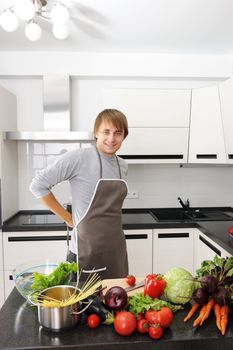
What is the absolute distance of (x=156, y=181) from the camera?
8.90 ft

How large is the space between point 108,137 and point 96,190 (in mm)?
266

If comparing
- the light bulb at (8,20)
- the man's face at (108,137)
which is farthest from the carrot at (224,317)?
the light bulb at (8,20)

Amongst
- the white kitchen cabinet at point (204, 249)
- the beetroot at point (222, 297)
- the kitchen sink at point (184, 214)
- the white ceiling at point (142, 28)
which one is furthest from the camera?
the kitchen sink at point (184, 214)

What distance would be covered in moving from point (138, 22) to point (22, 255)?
74.2 inches

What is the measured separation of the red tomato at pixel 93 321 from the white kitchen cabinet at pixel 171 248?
4.73 feet

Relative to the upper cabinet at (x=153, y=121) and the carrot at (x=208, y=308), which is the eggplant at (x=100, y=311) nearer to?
the carrot at (x=208, y=308)

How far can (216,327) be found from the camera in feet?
2.60

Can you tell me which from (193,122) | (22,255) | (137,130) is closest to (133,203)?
(137,130)

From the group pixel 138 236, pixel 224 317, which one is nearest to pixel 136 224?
pixel 138 236

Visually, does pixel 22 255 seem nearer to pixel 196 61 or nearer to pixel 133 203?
pixel 133 203

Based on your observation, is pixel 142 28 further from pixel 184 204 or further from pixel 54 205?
pixel 184 204

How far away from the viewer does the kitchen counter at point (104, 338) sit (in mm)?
713

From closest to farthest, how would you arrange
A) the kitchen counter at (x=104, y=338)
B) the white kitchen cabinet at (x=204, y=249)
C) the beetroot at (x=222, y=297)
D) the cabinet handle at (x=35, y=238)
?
the kitchen counter at (x=104, y=338)
the beetroot at (x=222, y=297)
the white kitchen cabinet at (x=204, y=249)
the cabinet handle at (x=35, y=238)

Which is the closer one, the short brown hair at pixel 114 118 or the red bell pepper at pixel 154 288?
the red bell pepper at pixel 154 288
